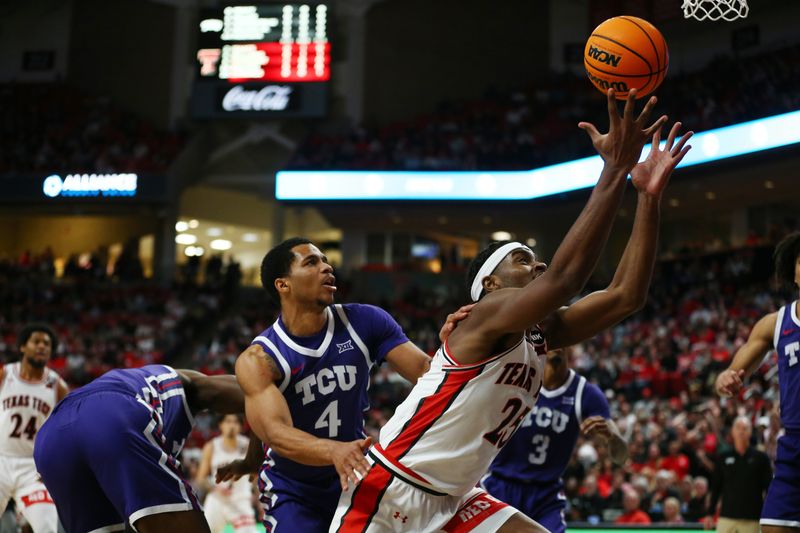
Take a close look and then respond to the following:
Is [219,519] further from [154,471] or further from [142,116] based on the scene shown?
[142,116]

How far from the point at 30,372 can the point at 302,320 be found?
172 inches

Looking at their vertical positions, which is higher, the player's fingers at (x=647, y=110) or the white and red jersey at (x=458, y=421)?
the player's fingers at (x=647, y=110)

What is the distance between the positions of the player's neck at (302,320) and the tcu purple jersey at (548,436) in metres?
2.16

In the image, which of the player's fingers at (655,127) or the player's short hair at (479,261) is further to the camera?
the player's short hair at (479,261)

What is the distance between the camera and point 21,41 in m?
32.0

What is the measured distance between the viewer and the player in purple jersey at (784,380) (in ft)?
17.6

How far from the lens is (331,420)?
471 cm

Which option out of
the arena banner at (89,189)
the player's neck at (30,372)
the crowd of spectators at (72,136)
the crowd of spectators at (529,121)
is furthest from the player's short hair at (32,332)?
the crowd of spectators at (72,136)

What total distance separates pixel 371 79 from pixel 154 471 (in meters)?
26.6

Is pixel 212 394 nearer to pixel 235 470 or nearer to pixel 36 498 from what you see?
pixel 235 470

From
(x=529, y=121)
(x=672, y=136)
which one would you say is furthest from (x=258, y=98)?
(x=672, y=136)

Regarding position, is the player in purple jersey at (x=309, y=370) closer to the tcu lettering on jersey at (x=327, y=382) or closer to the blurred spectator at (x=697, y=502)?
the tcu lettering on jersey at (x=327, y=382)

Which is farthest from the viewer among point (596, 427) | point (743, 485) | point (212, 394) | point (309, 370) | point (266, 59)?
point (266, 59)

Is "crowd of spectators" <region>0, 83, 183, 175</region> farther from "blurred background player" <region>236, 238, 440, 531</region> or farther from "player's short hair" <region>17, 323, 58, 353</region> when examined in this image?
"blurred background player" <region>236, 238, 440, 531</region>
